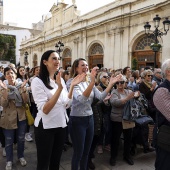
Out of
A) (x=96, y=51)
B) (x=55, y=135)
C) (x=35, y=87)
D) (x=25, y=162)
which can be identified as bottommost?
(x=25, y=162)

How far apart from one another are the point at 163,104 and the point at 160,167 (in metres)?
0.78

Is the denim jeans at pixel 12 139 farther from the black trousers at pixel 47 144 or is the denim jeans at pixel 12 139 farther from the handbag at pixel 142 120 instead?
the handbag at pixel 142 120

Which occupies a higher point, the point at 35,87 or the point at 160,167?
the point at 35,87

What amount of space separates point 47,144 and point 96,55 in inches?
745

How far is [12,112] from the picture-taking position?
3611 millimetres

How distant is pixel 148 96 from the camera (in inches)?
184

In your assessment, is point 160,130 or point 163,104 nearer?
point 163,104

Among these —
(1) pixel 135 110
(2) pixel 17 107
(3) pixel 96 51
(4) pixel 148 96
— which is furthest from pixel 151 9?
(2) pixel 17 107

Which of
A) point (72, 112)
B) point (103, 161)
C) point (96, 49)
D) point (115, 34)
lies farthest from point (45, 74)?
point (96, 49)

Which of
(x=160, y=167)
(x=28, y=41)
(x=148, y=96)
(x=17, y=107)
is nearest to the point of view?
(x=160, y=167)

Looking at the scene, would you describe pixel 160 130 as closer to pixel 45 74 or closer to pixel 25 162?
pixel 45 74

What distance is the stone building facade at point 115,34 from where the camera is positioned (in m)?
14.9

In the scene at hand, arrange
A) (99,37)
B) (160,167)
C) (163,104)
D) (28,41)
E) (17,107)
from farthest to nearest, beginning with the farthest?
(28,41)
(99,37)
(17,107)
(160,167)
(163,104)

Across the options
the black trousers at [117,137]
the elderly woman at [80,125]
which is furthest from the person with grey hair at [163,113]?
the black trousers at [117,137]
